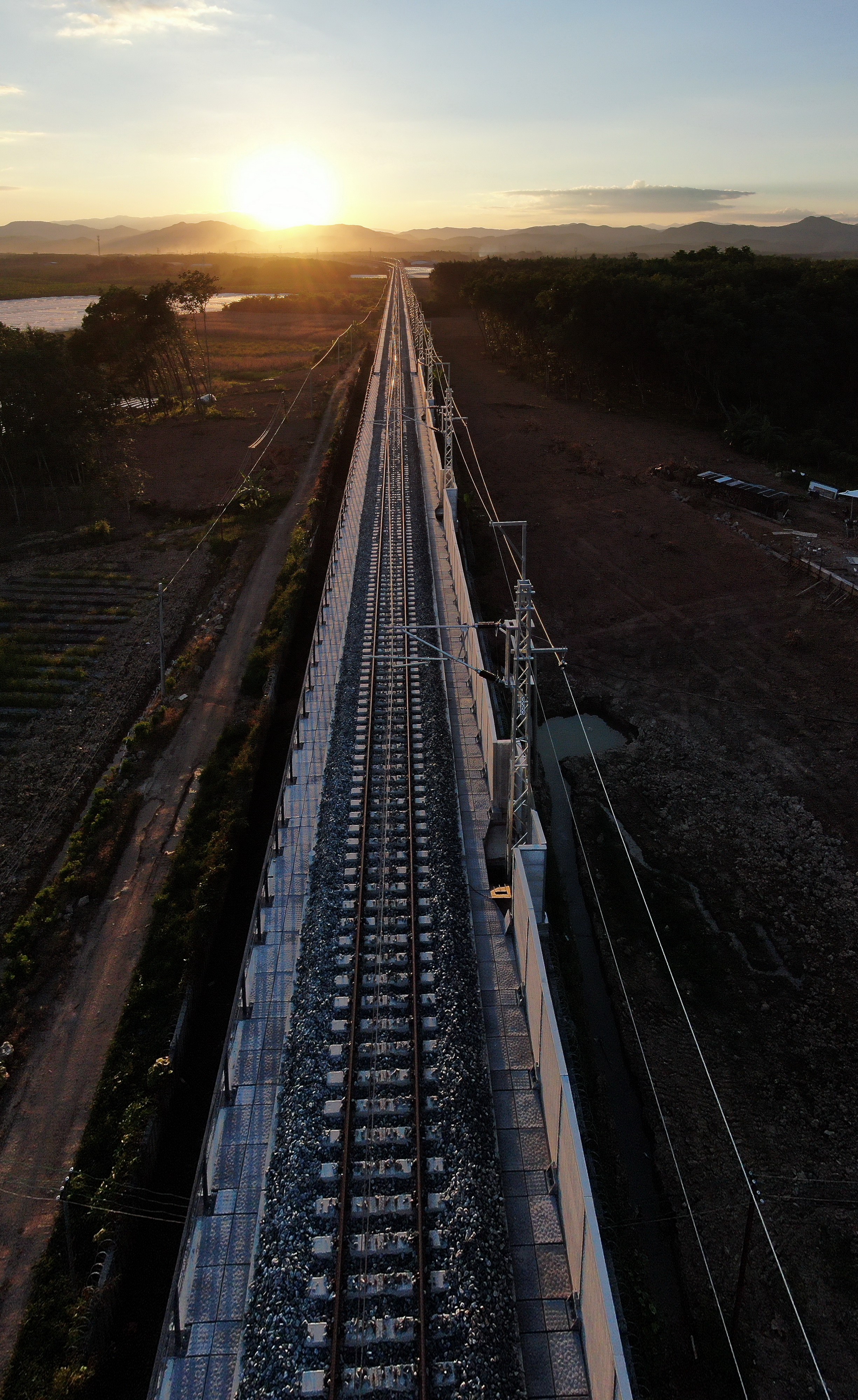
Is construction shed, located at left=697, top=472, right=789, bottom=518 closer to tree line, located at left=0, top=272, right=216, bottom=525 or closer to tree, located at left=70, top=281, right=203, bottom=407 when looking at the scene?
tree line, located at left=0, top=272, right=216, bottom=525

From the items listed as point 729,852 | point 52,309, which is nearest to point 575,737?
point 729,852

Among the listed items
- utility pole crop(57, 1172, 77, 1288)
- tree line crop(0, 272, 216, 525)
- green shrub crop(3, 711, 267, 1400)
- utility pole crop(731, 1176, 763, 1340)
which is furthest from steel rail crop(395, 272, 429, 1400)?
tree line crop(0, 272, 216, 525)

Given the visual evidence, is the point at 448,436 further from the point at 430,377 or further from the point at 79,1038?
the point at 79,1038

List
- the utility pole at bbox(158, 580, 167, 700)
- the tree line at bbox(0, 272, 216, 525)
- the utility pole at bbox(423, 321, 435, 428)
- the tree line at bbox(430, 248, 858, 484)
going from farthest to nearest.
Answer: the tree line at bbox(430, 248, 858, 484) < the utility pole at bbox(423, 321, 435, 428) < the tree line at bbox(0, 272, 216, 525) < the utility pole at bbox(158, 580, 167, 700)

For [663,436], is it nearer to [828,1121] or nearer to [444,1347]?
[828,1121]

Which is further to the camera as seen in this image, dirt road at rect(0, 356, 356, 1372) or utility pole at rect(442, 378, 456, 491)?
utility pole at rect(442, 378, 456, 491)

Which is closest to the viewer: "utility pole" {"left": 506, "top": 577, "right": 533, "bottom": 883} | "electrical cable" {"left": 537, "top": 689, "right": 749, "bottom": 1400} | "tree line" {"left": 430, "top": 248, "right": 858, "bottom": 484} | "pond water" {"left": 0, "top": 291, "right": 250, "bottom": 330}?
"electrical cable" {"left": 537, "top": 689, "right": 749, "bottom": 1400}

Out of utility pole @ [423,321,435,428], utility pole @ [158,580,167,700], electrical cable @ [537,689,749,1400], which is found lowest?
electrical cable @ [537,689,749,1400]
